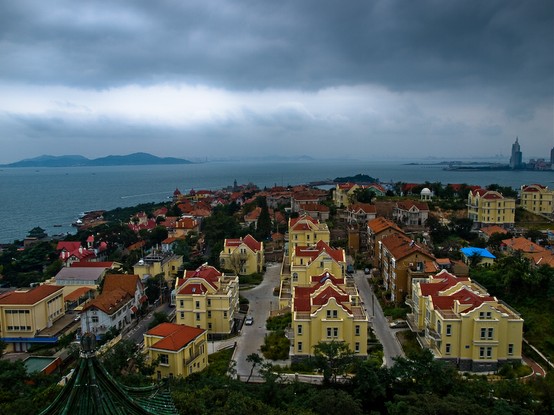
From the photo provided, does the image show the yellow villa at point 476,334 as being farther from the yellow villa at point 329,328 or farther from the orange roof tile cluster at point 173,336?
the orange roof tile cluster at point 173,336

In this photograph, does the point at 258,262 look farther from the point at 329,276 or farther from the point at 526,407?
the point at 526,407

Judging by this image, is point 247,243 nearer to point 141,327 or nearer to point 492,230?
point 141,327

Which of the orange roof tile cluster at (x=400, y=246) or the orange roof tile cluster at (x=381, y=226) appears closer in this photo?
the orange roof tile cluster at (x=400, y=246)

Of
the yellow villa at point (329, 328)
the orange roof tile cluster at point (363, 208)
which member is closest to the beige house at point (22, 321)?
the yellow villa at point (329, 328)

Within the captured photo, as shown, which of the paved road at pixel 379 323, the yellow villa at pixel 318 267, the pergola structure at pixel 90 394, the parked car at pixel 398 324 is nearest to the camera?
the pergola structure at pixel 90 394

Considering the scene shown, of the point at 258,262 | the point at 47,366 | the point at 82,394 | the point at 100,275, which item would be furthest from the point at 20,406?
the point at 258,262

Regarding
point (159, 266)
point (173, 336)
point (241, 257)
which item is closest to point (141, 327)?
point (159, 266)
